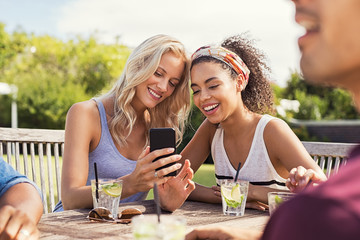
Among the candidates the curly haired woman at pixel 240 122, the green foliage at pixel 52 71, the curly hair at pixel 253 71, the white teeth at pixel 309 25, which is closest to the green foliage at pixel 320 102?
the green foliage at pixel 52 71

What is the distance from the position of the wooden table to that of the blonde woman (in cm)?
41

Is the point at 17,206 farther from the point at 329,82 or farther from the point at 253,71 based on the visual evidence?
the point at 253,71

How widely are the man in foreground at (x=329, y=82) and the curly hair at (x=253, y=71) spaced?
8.31 ft

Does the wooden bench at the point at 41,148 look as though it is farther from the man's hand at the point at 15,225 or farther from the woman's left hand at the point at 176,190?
the man's hand at the point at 15,225

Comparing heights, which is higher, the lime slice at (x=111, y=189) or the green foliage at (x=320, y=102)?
the lime slice at (x=111, y=189)

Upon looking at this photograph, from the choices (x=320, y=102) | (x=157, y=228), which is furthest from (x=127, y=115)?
(x=320, y=102)

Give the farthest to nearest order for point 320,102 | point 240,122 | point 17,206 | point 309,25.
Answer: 1. point 320,102
2. point 240,122
3. point 17,206
4. point 309,25

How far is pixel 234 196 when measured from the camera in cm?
231

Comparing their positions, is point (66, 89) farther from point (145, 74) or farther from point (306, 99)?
point (145, 74)

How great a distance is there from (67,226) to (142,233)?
997 millimetres

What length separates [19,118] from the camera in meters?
17.0

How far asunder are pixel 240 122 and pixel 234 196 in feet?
3.17

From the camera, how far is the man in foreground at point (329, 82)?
590 millimetres

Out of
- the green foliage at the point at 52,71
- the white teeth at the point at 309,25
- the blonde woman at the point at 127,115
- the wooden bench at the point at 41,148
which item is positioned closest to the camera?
the white teeth at the point at 309,25
